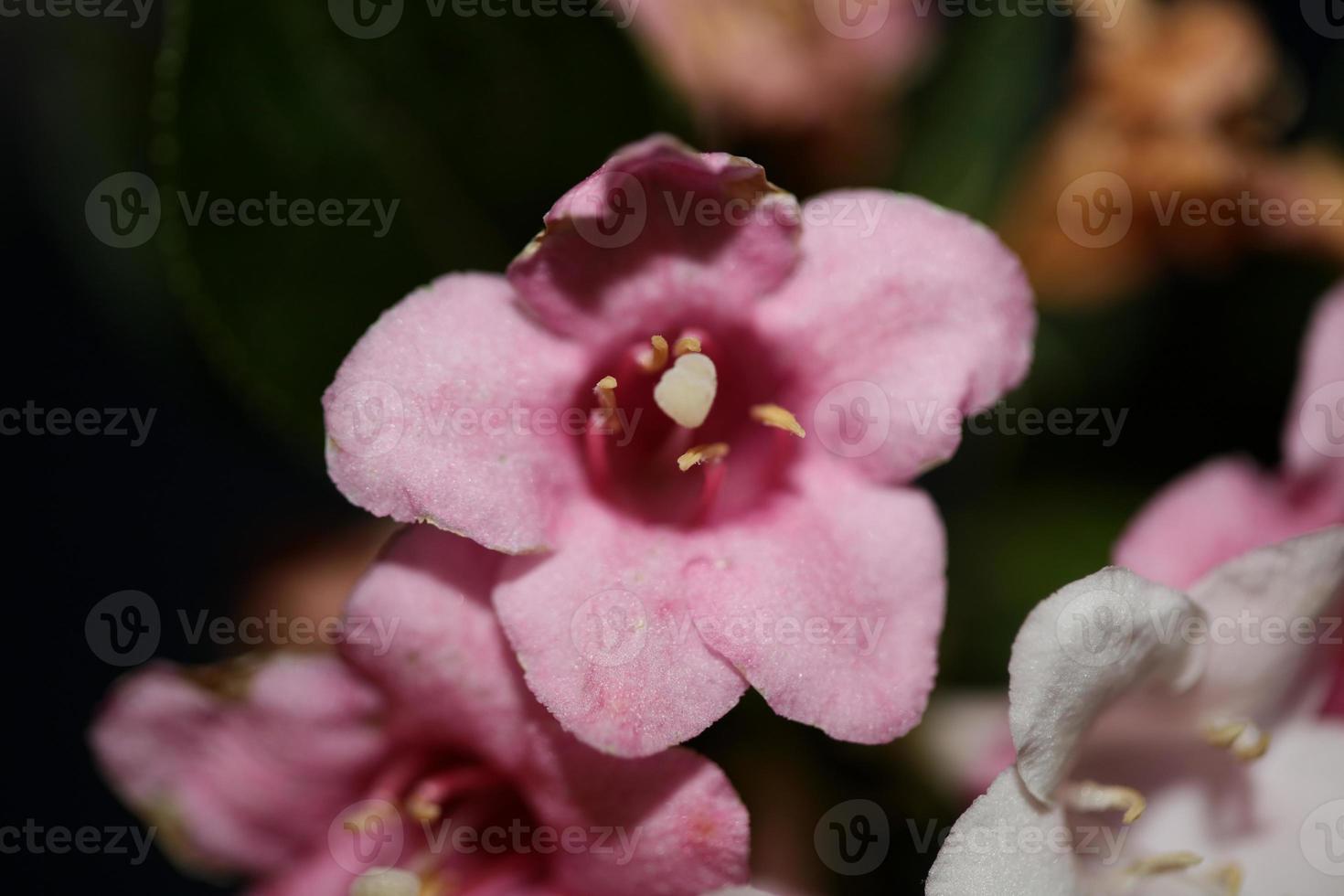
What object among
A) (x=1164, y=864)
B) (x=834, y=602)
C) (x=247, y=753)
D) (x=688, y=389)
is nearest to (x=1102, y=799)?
(x=1164, y=864)

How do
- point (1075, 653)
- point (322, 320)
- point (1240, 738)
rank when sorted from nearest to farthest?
point (1075, 653), point (1240, 738), point (322, 320)

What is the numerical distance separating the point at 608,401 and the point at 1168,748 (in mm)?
355

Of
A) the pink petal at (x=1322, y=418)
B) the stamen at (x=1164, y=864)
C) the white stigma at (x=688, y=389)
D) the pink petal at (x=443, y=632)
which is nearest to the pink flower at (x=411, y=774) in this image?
the pink petal at (x=443, y=632)

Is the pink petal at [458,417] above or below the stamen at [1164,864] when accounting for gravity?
above

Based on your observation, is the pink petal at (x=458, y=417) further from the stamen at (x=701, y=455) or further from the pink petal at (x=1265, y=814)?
the pink petal at (x=1265, y=814)

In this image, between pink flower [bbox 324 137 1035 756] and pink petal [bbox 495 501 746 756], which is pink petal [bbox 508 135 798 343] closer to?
pink flower [bbox 324 137 1035 756]

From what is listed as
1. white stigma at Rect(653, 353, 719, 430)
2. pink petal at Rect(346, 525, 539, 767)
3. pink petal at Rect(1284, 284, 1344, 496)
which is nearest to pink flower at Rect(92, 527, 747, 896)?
pink petal at Rect(346, 525, 539, 767)

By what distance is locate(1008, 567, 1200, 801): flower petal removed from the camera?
57cm

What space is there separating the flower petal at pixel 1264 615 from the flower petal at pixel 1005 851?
0.12 m

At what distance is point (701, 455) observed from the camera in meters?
0.64

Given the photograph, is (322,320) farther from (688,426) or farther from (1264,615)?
(1264,615)

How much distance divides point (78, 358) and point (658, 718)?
1.06 meters

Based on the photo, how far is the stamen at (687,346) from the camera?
0.65m

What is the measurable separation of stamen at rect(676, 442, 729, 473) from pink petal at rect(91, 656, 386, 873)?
0.63ft
